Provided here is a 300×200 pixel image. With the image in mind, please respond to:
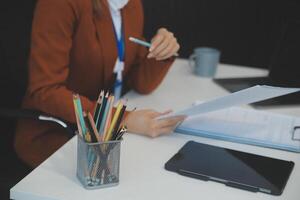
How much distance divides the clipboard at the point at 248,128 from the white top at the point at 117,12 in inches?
15.6

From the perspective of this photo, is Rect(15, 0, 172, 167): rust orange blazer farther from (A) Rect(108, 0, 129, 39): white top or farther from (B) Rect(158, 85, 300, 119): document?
(B) Rect(158, 85, 300, 119): document

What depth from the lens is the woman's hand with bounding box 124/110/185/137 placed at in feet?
4.12

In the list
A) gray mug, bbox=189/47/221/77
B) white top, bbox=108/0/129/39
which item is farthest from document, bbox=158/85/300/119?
gray mug, bbox=189/47/221/77

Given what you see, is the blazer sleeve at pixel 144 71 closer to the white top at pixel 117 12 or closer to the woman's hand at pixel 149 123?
the white top at pixel 117 12

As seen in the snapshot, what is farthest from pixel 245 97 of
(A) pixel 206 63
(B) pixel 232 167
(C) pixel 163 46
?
(A) pixel 206 63

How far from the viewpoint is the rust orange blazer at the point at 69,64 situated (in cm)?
138

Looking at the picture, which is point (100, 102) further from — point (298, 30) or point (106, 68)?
point (298, 30)

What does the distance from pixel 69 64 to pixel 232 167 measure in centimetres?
65

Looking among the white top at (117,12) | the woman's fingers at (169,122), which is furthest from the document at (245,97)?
the white top at (117,12)

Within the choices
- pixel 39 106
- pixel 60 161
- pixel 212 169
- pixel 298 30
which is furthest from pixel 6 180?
pixel 298 30

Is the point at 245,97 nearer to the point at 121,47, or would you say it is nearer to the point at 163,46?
the point at 163,46

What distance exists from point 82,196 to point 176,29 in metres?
1.47

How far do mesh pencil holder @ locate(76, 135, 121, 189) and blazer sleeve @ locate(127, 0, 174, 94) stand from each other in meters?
0.61

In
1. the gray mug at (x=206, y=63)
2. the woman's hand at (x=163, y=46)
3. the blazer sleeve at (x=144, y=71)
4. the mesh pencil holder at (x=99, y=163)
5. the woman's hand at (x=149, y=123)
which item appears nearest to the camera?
the mesh pencil holder at (x=99, y=163)
